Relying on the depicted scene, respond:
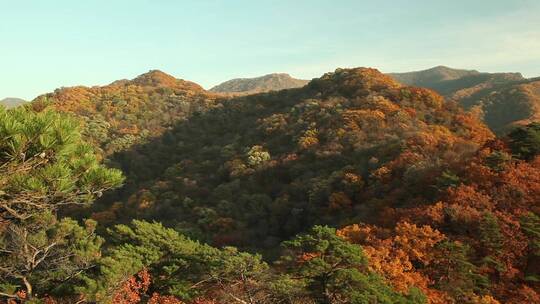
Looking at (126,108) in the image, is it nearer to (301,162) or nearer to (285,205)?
(301,162)

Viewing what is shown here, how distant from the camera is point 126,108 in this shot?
8306 cm

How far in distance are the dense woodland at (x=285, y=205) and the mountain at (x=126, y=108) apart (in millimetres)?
628

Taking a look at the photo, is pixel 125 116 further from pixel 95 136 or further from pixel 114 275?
pixel 114 275

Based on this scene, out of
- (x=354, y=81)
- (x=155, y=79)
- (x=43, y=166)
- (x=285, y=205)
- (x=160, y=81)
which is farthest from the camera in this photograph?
(x=155, y=79)

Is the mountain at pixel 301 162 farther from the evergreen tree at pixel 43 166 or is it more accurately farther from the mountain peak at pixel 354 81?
the evergreen tree at pixel 43 166

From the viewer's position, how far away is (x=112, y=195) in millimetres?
59625

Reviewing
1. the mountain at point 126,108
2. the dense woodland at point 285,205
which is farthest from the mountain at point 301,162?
the mountain at point 126,108

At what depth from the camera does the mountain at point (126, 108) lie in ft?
236

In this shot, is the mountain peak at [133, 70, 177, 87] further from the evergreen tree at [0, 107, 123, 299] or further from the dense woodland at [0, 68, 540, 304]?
the evergreen tree at [0, 107, 123, 299]

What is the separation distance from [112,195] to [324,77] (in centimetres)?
4239

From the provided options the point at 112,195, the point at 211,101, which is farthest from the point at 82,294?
the point at 211,101

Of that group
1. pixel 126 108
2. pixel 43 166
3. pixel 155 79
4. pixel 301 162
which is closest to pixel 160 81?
pixel 155 79

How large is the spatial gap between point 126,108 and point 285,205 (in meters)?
48.9

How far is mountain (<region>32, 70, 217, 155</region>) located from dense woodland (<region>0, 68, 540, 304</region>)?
628 mm
